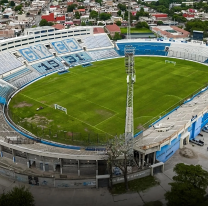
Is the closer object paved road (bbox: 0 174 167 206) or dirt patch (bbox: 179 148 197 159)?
paved road (bbox: 0 174 167 206)

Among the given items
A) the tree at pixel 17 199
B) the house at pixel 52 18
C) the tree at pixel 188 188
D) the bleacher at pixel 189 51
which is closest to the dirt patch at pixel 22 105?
the tree at pixel 17 199

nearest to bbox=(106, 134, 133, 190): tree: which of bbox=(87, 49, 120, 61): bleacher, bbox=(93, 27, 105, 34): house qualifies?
bbox=(87, 49, 120, 61): bleacher

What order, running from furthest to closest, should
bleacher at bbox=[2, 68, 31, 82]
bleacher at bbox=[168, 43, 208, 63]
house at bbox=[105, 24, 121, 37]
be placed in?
house at bbox=[105, 24, 121, 37]
bleacher at bbox=[168, 43, 208, 63]
bleacher at bbox=[2, 68, 31, 82]

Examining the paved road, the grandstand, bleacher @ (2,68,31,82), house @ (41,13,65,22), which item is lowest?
the paved road

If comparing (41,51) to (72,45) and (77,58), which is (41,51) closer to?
(77,58)

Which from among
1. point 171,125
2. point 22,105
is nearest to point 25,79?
point 22,105

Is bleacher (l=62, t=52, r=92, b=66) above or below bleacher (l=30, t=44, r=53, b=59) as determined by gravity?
below

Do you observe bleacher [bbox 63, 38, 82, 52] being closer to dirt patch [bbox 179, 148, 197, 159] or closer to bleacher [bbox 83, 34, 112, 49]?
bleacher [bbox 83, 34, 112, 49]
